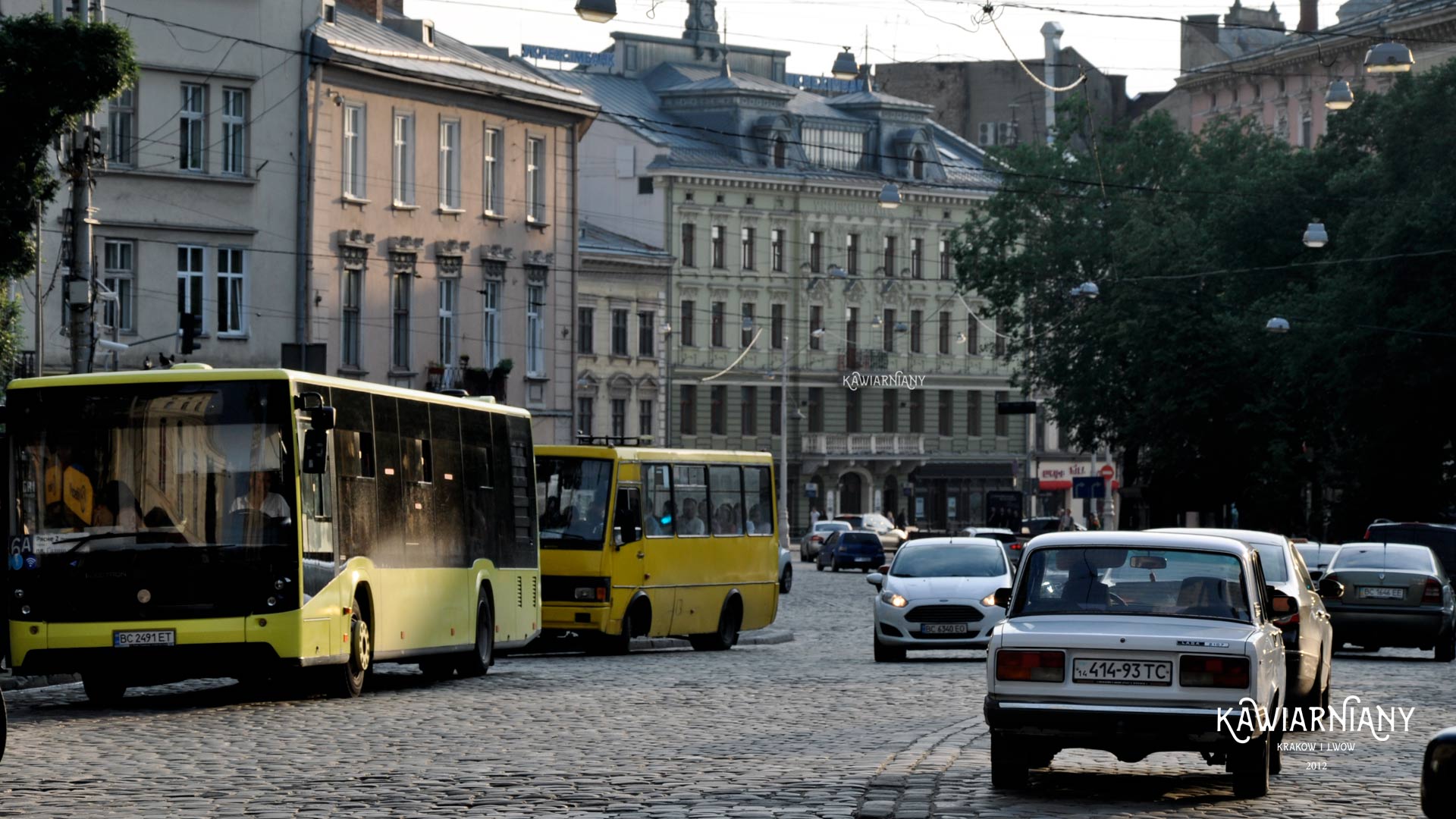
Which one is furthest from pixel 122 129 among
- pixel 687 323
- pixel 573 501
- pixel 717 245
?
pixel 717 245

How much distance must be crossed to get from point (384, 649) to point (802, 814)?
11.4m

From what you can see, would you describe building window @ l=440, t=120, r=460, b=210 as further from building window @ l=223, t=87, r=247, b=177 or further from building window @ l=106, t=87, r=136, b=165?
building window @ l=106, t=87, r=136, b=165

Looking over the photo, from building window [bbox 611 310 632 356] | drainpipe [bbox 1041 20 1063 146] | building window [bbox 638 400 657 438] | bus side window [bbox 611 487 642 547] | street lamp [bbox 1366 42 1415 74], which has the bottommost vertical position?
bus side window [bbox 611 487 642 547]

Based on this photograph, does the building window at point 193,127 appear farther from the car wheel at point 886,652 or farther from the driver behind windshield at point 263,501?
the driver behind windshield at point 263,501

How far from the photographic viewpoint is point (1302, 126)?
8900 centimetres

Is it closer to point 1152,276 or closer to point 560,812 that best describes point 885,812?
point 560,812

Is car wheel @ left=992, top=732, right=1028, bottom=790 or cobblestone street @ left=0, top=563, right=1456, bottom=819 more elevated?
car wheel @ left=992, top=732, right=1028, bottom=790

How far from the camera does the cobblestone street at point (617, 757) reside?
13.4 metres

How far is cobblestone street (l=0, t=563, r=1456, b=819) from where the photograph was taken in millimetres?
13391

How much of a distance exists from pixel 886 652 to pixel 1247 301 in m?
38.7

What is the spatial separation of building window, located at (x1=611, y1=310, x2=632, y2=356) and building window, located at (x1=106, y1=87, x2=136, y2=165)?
1571 inches

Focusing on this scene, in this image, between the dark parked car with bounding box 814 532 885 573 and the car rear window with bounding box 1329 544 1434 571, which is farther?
the dark parked car with bounding box 814 532 885 573

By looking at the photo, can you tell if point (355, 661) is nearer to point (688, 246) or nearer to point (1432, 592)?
point (1432, 592)

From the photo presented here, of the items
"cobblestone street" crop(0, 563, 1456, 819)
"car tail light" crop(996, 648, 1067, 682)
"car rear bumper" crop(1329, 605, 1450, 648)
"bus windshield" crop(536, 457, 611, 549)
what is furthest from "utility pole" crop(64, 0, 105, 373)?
"car tail light" crop(996, 648, 1067, 682)
